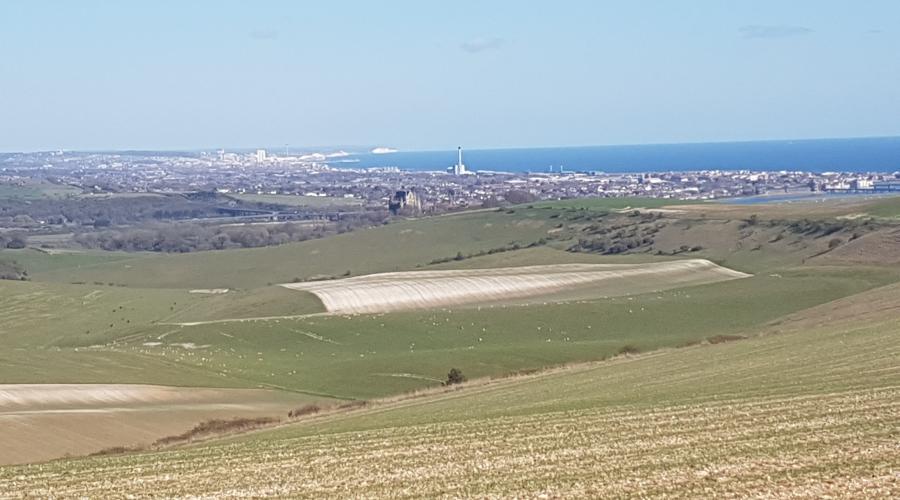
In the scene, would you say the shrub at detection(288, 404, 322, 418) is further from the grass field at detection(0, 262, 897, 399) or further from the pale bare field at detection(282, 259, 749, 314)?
the pale bare field at detection(282, 259, 749, 314)

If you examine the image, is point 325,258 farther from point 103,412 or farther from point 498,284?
point 103,412

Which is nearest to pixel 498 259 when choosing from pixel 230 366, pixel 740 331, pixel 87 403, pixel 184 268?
pixel 184 268

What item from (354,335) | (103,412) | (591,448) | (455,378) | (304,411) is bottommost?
(354,335)

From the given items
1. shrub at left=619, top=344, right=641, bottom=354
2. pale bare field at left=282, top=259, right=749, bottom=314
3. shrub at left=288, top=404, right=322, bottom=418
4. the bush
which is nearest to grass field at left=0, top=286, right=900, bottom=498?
shrub at left=288, top=404, right=322, bottom=418

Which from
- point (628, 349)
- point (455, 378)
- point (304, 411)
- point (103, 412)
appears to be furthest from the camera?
point (628, 349)

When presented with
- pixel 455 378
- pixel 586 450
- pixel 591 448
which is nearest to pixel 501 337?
pixel 455 378

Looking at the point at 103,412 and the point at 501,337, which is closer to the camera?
the point at 103,412
